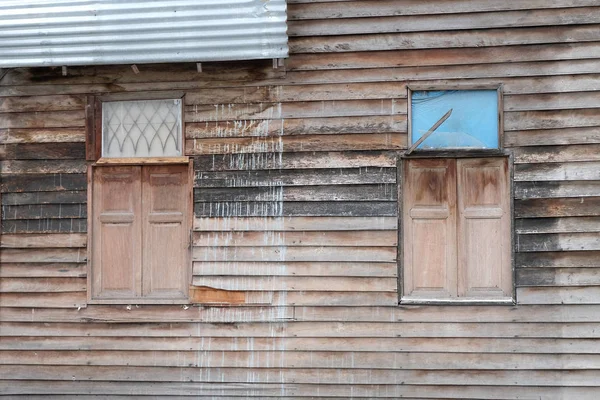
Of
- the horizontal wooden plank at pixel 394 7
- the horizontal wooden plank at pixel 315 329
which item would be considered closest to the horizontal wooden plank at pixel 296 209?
the horizontal wooden plank at pixel 315 329

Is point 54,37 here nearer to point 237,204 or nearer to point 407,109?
point 237,204

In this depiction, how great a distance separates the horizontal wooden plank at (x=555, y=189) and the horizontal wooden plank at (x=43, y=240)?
3608 mm

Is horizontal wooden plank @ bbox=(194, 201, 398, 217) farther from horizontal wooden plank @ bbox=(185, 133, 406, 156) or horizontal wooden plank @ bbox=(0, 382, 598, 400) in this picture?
horizontal wooden plank @ bbox=(0, 382, 598, 400)

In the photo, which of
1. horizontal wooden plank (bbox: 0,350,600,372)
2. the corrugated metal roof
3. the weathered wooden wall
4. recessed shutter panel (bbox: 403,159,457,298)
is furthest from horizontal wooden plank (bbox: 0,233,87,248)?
recessed shutter panel (bbox: 403,159,457,298)

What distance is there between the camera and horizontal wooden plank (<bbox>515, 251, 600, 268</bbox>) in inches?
236

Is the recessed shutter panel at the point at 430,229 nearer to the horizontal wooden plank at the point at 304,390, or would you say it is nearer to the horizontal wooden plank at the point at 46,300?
the horizontal wooden plank at the point at 304,390

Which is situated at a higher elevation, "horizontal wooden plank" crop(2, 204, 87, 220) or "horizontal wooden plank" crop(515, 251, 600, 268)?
"horizontal wooden plank" crop(2, 204, 87, 220)

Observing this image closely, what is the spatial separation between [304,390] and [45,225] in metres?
2.60

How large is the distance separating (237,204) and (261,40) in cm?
134

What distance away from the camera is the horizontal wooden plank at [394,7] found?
20.0 feet

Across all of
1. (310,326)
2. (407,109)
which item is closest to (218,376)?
(310,326)

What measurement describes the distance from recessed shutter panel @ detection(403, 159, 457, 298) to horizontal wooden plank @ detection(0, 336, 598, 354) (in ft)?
1.30

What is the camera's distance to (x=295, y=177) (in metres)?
6.33

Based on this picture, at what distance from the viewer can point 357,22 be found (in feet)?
20.6
